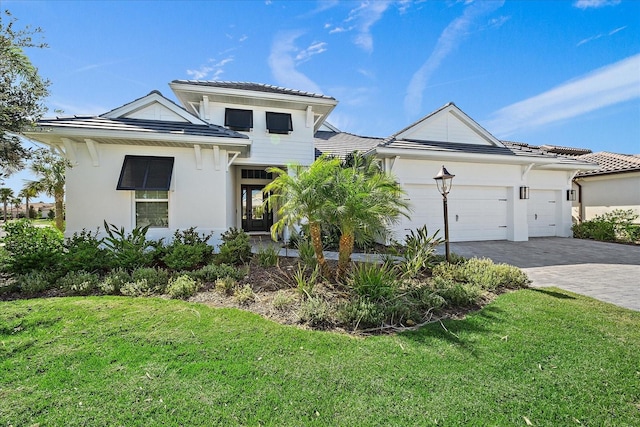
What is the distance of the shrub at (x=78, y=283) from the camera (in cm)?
615

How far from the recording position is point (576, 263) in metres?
9.64

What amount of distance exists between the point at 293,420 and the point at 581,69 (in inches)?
658

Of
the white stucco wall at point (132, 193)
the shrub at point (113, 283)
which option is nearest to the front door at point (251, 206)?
the white stucco wall at point (132, 193)

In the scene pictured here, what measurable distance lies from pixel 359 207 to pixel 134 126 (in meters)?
8.62

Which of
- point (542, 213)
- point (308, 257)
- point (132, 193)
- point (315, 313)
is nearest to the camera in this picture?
point (315, 313)

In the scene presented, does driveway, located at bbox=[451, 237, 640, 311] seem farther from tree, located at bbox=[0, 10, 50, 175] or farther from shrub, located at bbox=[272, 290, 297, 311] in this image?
tree, located at bbox=[0, 10, 50, 175]

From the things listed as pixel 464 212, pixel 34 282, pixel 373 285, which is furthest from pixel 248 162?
pixel 464 212

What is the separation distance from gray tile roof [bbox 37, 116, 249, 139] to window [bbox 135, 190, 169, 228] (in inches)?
86.7

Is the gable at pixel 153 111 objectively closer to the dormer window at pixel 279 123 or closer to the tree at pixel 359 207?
the dormer window at pixel 279 123

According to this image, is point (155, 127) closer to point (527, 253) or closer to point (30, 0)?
point (30, 0)

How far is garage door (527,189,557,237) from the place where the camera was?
50.9ft

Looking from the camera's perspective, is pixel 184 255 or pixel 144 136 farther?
pixel 144 136

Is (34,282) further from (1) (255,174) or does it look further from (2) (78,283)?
(1) (255,174)

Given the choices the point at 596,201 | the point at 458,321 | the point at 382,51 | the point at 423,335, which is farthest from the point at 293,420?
the point at 596,201
